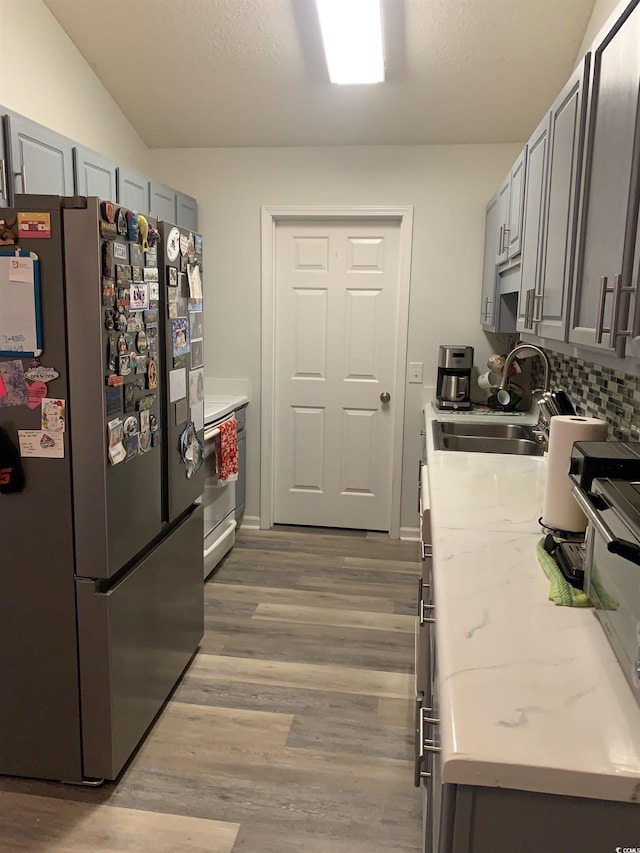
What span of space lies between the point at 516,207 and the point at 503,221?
1.23ft

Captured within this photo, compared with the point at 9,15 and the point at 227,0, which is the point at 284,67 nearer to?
the point at 227,0

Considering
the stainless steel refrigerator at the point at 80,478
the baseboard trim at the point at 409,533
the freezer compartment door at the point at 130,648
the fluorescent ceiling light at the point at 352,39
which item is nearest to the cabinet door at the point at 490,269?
the fluorescent ceiling light at the point at 352,39

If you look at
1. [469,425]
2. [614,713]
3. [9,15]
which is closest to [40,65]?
[9,15]

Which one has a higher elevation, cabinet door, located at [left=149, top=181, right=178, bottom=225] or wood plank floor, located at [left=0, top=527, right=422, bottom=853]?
cabinet door, located at [left=149, top=181, right=178, bottom=225]

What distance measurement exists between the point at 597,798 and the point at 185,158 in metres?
4.04

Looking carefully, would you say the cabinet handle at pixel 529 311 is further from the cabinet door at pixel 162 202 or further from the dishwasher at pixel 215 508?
the cabinet door at pixel 162 202

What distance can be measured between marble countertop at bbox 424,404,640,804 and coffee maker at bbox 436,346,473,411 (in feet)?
7.07

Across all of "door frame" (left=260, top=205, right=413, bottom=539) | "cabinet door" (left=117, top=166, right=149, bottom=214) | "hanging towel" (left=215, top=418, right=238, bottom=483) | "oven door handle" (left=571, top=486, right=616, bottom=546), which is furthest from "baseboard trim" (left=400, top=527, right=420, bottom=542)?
"oven door handle" (left=571, top=486, right=616, bottom=546)

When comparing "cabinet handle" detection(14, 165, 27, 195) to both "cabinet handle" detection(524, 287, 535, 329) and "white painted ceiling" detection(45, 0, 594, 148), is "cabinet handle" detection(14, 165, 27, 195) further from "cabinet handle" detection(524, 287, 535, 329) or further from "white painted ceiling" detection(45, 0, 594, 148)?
"cabinet handle" detection(524, 287, 535, 329)

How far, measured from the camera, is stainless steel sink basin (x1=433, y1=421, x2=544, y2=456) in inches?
118

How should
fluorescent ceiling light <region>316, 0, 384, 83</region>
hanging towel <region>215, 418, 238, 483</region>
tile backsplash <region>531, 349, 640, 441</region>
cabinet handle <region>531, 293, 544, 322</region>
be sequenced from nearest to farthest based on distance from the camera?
tile backsplash <region>531, 349, 640, 441</region>, cabinet handle <region>531, 293, 544, 322</region>, fluorescent ceiling light <region>316, 0, 384, 83</region>, hanging towel <region>215, 418, 238, 483</region>

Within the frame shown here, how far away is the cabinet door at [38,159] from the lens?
7.46ft

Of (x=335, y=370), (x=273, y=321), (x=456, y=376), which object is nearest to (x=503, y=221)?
(x=456, y=376)

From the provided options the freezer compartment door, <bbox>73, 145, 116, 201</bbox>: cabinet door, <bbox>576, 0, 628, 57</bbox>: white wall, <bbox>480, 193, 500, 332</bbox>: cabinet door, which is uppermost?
<bbox>576, 0, 628, 57</bbox>: white wall
